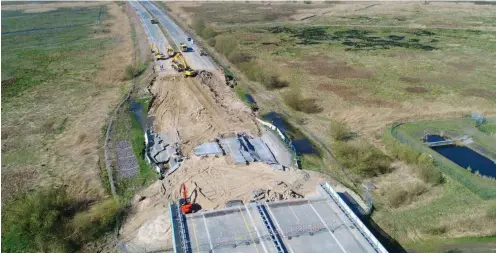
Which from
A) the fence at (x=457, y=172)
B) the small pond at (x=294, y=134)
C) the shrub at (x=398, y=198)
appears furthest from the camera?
the small pond at (x=294, y=134)

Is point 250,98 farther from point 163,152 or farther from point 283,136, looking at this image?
point 163,152

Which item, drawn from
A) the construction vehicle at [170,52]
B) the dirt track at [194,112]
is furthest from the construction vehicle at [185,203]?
the construction vehicle at [170,52]

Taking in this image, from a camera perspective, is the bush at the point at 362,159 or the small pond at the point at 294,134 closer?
the bush at the point at 362,159

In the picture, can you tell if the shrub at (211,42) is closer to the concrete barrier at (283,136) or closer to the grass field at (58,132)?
the grass field at (58,132)

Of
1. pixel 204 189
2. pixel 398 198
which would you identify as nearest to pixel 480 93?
pixel 398 198

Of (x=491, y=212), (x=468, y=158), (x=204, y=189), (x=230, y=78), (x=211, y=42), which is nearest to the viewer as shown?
(x=491, y=212)

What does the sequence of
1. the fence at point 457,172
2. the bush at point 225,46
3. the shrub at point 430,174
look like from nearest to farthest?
the fence at point 457,172 → the shrub at point 430,174 → the bush at point 225,46

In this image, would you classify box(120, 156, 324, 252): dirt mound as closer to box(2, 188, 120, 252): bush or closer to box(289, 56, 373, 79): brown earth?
box(2, 188, 120, 252): bush
